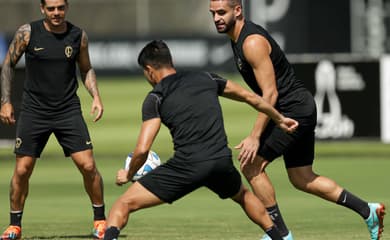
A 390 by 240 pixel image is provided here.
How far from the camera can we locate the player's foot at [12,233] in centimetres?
1148

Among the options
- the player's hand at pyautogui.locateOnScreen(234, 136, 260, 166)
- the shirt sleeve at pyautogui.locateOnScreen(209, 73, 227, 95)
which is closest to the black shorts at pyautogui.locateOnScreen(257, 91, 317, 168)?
the player's hand at pyautogui.locateOnScreen(234, 136, 260, 166)

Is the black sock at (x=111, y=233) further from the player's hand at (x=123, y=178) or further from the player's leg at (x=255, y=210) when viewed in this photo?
the player's leg at (x=255, y=210)

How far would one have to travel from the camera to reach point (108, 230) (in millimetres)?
9359

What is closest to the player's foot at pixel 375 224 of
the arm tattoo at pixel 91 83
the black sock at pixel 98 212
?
the black sock at pixel 98 212

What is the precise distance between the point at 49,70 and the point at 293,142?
2.43 m

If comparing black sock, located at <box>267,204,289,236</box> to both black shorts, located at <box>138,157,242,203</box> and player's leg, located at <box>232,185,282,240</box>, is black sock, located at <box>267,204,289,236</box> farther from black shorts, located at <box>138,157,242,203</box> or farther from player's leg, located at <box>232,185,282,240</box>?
black shorts, located at <box>138,157,242,203</box>

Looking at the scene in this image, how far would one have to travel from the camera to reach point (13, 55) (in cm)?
1166

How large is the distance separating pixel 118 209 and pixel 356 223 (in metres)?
3.98

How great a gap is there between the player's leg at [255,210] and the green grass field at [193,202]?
1.67 meters

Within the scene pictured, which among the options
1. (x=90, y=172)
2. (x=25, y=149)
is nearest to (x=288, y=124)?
(x=90, y=172)

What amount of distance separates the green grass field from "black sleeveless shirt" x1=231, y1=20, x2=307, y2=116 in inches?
55.9

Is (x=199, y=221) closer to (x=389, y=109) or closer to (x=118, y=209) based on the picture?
(x=118, y=209)

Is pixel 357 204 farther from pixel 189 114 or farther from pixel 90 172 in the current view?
pixel 90 172

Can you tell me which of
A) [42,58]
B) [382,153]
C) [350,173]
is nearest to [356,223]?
[42,58]
